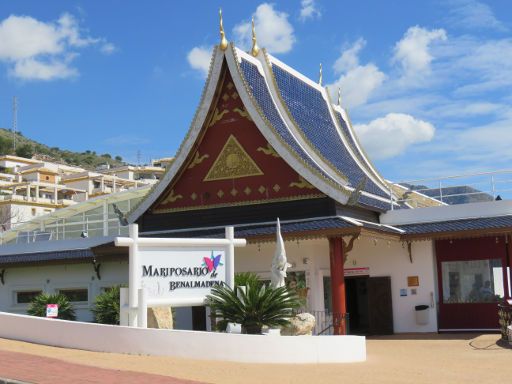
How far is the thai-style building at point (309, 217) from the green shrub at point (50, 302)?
7.74ft

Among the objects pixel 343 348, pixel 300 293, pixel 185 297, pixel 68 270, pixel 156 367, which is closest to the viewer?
pixel 156 367

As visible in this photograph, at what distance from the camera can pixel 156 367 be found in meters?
11.0

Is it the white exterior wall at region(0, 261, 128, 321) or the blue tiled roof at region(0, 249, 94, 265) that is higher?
the blue tiled roof at region(0, 249, 94, 265)

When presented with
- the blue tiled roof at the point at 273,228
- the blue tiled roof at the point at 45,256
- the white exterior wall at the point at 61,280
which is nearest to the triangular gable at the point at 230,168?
the blue tiled roof at the point at 273,228

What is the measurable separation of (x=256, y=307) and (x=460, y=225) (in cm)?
874

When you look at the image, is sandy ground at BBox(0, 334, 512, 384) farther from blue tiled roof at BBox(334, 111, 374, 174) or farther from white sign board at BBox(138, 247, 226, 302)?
blue tiled roof at BBox(334, 111, 374, 174)

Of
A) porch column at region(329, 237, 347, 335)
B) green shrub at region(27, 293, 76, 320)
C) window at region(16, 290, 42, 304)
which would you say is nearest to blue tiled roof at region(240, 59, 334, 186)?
porch column at region(329, 237, 347, 335)

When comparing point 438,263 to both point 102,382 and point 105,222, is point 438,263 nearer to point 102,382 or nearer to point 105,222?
point 105,222

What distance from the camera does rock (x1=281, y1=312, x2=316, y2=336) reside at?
47.0ft

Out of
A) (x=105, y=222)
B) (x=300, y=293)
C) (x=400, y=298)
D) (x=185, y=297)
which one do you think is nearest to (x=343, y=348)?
(x=185, y=297)

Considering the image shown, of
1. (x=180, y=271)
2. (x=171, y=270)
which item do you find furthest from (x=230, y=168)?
(x=171, y=270)

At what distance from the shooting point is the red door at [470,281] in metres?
20.8

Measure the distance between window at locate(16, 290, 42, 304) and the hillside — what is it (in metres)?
106

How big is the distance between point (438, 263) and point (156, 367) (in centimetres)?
1246
